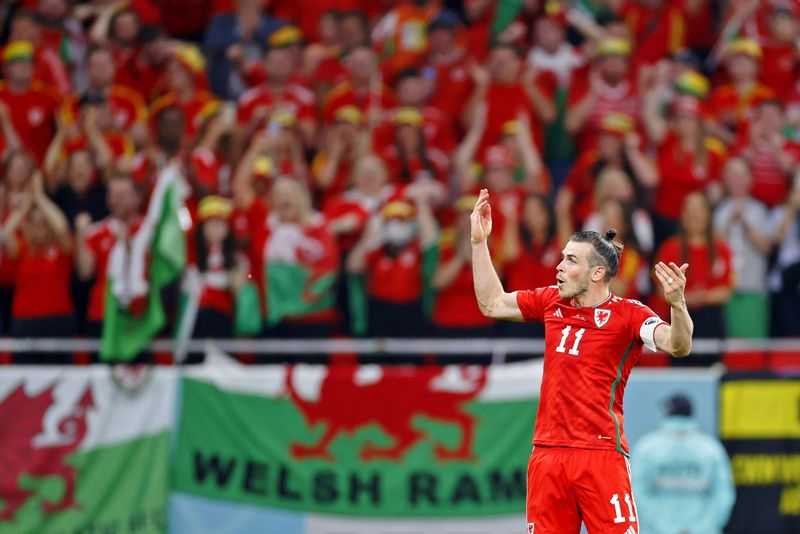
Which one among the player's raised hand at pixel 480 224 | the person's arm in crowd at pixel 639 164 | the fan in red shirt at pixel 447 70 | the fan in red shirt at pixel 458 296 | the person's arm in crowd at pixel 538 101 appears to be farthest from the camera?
the fan in red shirt at pixel 447 70

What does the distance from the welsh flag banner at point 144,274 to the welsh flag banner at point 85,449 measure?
0.29 m

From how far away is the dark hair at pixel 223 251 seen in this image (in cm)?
1312

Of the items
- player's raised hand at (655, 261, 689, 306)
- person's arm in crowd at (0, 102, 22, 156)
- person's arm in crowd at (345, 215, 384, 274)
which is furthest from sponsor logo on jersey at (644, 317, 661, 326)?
person's arm in crowd at (0, 102, 22, 156)

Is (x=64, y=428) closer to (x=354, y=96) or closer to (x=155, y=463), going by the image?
(x=155, y=463)

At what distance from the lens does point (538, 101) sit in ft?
50.0

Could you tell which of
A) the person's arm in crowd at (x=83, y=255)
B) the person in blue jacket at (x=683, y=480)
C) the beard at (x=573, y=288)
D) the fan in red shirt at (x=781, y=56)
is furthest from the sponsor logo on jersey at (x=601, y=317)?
the fan in red shirt at (x=781, y=56)

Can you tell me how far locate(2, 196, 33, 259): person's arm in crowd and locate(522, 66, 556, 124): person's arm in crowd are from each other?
17.5 ft

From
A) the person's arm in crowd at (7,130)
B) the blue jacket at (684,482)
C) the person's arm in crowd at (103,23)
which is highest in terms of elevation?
the person's arm in crowd at (103,23)

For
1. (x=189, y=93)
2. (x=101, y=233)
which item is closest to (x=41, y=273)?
(x=101, y=233)

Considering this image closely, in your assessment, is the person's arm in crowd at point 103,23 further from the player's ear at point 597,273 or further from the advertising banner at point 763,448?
→ the player's ear at point 597,273

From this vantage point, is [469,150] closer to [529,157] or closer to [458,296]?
[529,157]

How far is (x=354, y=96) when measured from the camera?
1534cm

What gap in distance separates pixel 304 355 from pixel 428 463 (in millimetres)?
1619

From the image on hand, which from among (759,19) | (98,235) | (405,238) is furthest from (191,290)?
(759,19)
